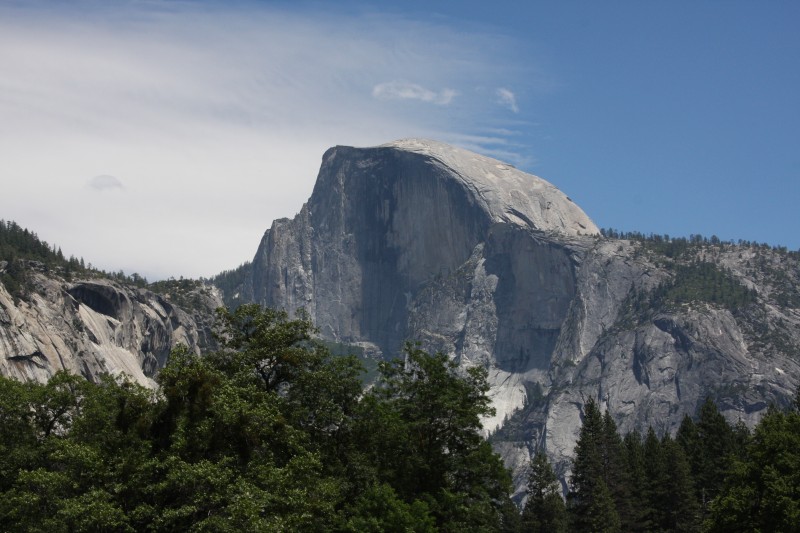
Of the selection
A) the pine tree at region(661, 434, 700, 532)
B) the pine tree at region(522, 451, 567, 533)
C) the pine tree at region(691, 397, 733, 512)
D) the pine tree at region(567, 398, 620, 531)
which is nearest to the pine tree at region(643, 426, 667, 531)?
the pine tree at region(661, 434, 700, 532)

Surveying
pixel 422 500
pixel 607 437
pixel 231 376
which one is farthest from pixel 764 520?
pixel 607 437

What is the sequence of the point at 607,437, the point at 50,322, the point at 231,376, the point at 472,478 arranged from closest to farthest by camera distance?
1. the point at 231,376
2. the point at 472,478
3. the point at 607,437
4. the point at 50,322

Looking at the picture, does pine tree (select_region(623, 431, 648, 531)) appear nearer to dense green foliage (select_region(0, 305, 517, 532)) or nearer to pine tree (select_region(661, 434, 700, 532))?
pine tree (select_region(661, 434, 700, 532))

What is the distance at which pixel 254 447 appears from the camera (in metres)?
47.8

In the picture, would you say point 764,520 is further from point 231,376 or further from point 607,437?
point 607,437

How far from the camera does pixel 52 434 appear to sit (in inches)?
1933

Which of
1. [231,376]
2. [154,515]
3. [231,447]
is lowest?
[154,515]

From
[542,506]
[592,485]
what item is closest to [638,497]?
[592,485]

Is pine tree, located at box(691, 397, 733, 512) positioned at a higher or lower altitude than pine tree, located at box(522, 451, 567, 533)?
higher

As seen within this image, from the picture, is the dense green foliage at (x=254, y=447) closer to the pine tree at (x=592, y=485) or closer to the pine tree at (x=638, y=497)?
the pine tree at (x=592, y=485)

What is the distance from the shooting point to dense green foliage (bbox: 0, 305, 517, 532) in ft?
143

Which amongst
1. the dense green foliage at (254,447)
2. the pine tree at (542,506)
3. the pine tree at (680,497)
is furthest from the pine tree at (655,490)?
the dense green foliage at (254,447)

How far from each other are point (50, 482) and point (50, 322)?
164 metres

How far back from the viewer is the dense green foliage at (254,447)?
143 feet
